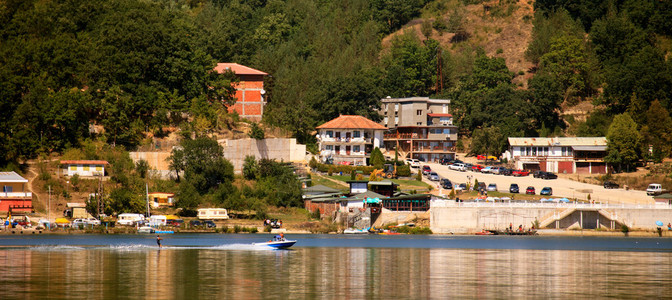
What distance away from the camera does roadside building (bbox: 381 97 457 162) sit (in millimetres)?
155250

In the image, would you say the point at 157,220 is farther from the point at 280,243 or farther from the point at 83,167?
the point at 280,243

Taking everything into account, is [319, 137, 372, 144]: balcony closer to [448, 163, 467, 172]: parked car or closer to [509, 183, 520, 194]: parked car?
[448, 163, 467, 172]: parked car

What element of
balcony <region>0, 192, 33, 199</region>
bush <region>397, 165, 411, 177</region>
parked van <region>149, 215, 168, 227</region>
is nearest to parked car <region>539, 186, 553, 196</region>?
bush <region>397, 165, 411, 177</region>

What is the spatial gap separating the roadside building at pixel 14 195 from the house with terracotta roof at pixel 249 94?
43524 mm

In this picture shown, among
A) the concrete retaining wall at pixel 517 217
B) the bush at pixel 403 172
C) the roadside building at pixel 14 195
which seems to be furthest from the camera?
the bush at pixel 403 172

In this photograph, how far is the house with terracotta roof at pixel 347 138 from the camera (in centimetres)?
14138

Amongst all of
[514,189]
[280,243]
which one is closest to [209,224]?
[280,243]

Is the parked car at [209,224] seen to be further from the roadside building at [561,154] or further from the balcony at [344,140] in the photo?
the roadside building at [561,154]

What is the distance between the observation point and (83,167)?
371 ft

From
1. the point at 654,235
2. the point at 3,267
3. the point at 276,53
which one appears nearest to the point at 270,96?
the point at 276,53

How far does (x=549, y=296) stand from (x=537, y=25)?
142790 mm

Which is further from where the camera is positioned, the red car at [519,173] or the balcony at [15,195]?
the red car at [519,173]

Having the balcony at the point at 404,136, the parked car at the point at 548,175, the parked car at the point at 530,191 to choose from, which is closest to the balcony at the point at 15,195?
the parked car at the point at 530,191

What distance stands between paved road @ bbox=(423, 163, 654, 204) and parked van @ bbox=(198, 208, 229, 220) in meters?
34.9
